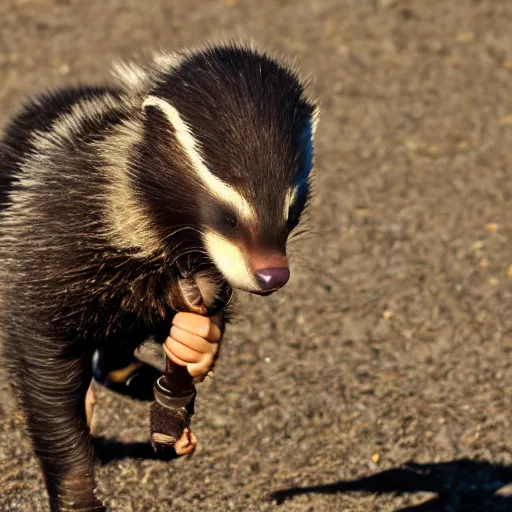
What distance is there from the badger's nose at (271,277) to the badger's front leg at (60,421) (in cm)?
116

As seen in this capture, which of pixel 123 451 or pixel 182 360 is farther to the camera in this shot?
pixel 123 451

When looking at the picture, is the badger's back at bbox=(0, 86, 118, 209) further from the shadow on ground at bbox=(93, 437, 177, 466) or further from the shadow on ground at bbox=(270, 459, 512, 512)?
the shadow on ground at bbox=(270, 459, 512, 512)

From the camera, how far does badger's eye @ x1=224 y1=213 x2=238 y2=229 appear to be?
12.8ft

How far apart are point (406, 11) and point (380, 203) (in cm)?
287

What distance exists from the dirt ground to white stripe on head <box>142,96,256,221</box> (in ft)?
4.98

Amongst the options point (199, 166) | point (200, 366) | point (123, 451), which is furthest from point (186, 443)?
point (199, 166)

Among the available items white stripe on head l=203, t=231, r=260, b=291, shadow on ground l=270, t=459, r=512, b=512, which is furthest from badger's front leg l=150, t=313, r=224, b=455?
shadow on ground l=270, t=459, r=512, b=512

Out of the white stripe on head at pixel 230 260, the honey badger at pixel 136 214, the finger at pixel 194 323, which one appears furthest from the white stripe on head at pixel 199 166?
the finger at pixel 194 323

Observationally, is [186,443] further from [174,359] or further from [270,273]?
[270,273]

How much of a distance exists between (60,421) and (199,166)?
1.42 m

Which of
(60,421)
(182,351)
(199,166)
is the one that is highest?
(199,166)

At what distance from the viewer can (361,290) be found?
637cm

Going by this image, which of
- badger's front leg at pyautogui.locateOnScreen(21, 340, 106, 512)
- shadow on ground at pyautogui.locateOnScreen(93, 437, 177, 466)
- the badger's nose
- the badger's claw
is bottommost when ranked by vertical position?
shadow on ground at pyautogui.locateOnScreen(93, 437, 177, 466)

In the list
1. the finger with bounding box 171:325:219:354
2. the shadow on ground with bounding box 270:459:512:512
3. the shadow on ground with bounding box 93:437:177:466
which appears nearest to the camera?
the finger with bounding box 171:325:219:354
